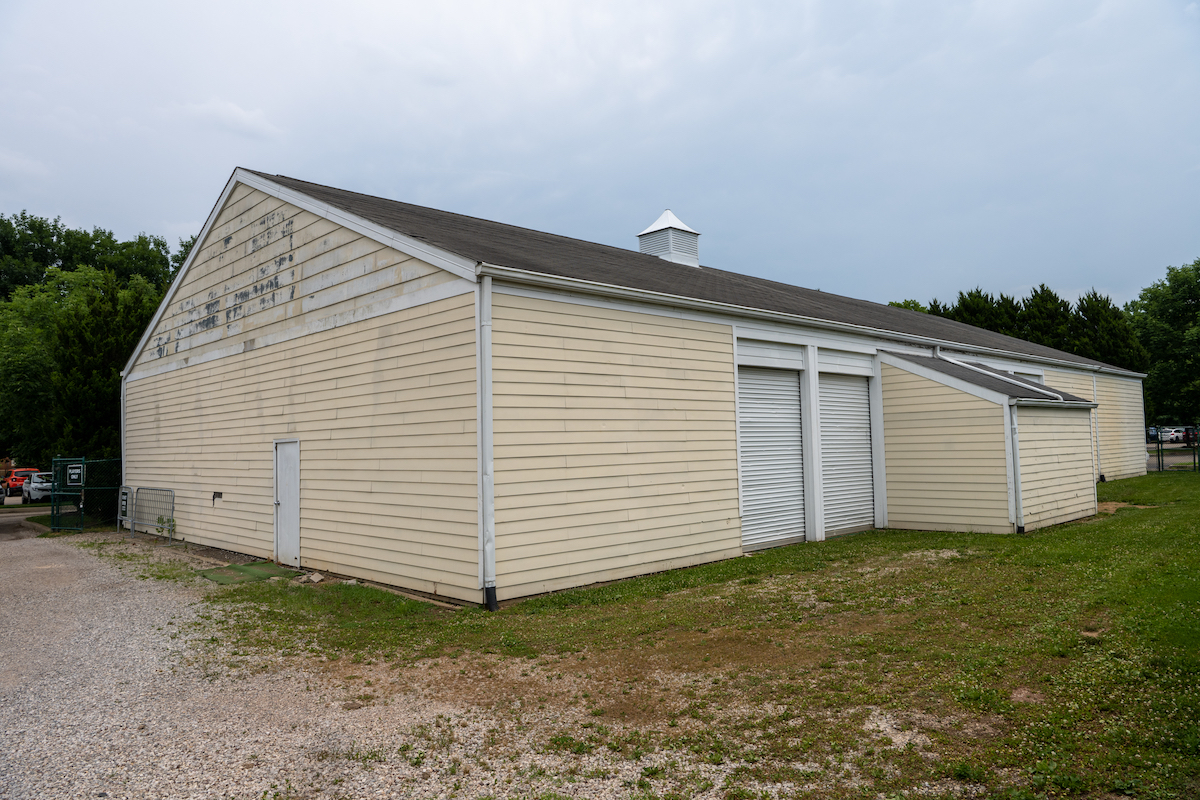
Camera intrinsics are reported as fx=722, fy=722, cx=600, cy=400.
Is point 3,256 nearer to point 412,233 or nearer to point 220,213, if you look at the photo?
point 220,213

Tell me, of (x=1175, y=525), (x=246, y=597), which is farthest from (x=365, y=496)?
(x=1175, y=525)

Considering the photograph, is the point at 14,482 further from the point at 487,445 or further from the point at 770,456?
the point at 770,456

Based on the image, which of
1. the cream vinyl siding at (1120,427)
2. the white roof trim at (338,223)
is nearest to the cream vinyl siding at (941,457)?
the white roof trim at (338,223)

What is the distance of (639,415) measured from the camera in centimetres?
1005

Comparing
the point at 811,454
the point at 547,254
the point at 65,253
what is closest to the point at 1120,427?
the point at 811,454

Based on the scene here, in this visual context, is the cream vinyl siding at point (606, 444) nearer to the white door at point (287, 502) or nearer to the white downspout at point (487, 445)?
the white downspout at point (487, 445)

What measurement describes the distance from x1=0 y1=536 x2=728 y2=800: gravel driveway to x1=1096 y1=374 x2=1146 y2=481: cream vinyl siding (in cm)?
2539

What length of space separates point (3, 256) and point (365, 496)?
50.6m

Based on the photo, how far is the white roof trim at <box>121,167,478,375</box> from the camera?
872cm

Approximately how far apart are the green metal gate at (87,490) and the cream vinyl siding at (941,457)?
1851 cm

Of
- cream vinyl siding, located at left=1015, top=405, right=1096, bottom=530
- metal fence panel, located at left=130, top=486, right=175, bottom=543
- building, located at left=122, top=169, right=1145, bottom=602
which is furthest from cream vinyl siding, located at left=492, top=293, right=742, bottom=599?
metal fence panel, located at left=130, top=486, right=175, bottom=543

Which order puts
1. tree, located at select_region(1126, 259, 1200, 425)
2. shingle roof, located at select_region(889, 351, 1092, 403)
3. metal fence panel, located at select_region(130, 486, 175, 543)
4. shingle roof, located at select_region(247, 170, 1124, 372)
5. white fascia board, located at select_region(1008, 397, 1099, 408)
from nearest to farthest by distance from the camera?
1. shingle roof, located at select_region(247, 170, 1124, 372)
2. white fascia board, located at select_region(1008, 397, 1099, 408)
3. shingle roof, located at select_region(889, 351, 1092, 403)
4. metal fence panel, located at select_region(130, 486, 175, 543)
5. tree, located at select_region(1126, 259, 1200, 425)

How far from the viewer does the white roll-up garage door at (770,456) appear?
12.2 meters

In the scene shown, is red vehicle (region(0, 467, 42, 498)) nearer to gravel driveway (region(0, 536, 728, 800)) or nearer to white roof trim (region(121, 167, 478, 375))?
white roof trim (region(121, 167, 478, 375))
